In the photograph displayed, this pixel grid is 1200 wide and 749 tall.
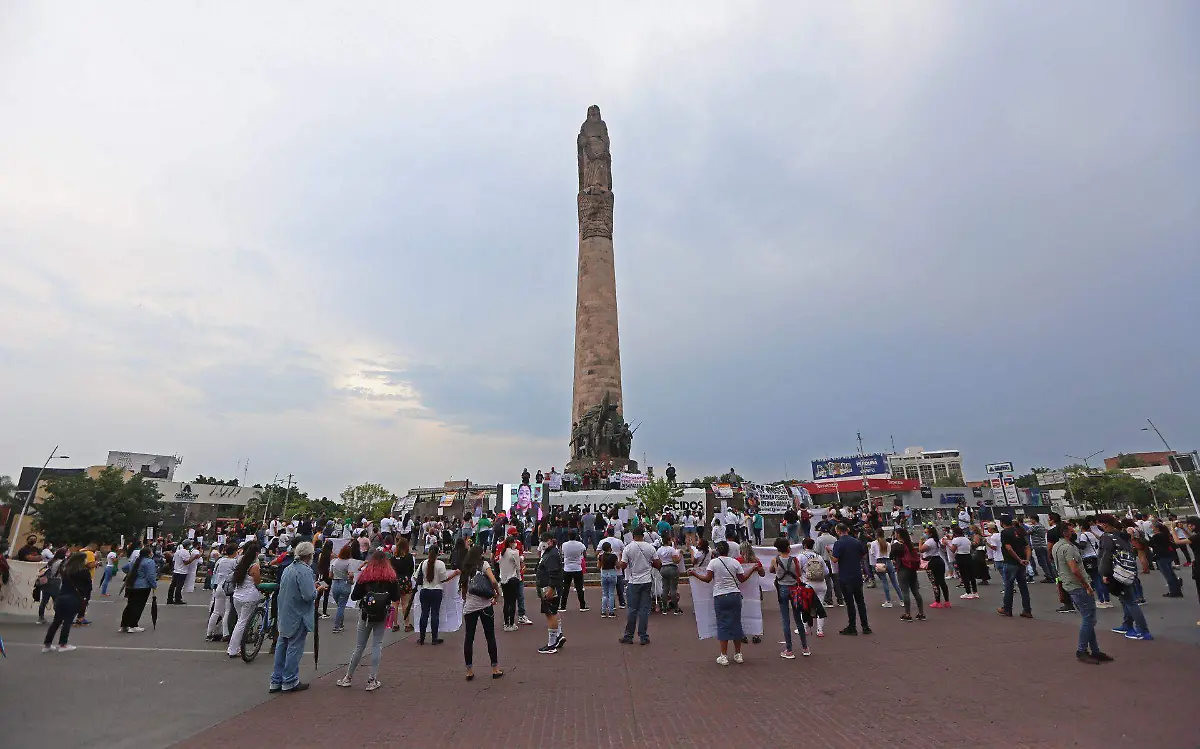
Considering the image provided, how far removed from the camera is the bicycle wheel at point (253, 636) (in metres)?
8.60

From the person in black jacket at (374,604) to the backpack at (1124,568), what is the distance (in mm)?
9123

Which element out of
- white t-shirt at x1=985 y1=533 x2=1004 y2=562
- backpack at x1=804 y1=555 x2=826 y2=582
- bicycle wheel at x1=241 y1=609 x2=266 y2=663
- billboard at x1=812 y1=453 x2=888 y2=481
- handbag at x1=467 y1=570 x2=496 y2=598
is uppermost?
billboard at x1=812 y1=453 x2=888 y2=481

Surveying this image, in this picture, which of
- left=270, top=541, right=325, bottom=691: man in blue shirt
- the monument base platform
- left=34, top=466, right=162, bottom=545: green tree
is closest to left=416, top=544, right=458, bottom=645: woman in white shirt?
left=270, top=541, right=325, bottom=691: man in blue shirt

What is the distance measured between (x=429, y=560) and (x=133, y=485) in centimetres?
4726

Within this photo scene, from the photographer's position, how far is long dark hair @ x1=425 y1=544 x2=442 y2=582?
8.97 metres

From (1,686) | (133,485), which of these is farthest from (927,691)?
(133,485)

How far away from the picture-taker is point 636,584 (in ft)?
30.6

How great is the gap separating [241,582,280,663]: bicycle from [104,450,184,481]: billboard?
259 feet

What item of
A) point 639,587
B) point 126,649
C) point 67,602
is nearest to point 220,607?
point 126,649

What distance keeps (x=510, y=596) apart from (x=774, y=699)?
19.3ft

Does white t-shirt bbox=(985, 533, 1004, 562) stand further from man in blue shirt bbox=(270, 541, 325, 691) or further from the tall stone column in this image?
the tall stone column

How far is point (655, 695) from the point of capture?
6.48 metres

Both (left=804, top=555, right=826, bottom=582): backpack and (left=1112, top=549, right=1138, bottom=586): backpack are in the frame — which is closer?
(left=1112, top=549, right=1138, bottom=586): backpack

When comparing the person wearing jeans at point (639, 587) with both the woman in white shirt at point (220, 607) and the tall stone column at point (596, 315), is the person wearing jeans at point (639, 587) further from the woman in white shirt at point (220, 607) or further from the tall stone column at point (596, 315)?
the tall stone column at point (596, 315)
